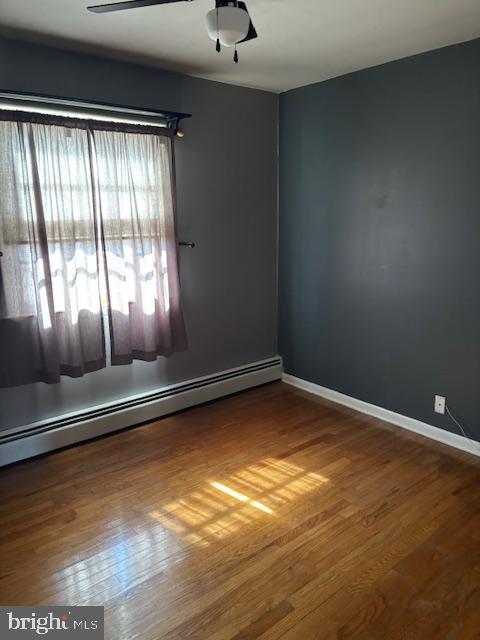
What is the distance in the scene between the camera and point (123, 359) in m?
3.04

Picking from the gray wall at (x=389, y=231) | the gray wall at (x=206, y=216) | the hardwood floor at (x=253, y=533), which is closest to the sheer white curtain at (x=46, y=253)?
the gray wall at (x=206, y=216)

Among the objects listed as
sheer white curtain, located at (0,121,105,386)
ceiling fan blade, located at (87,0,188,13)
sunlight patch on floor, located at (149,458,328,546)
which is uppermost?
ceiling fan blade, located at (87,0,188,13)

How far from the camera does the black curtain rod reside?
2.47 meters

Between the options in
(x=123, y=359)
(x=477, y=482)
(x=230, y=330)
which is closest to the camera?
(x=477, y=482)

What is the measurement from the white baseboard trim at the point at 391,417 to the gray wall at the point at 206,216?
46 cm

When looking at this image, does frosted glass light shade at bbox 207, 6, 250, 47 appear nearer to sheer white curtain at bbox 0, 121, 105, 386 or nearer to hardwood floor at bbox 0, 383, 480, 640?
sheer white curtain at bbox 0, 121, 105, 386

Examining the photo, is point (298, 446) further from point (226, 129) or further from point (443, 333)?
point (226, 129)

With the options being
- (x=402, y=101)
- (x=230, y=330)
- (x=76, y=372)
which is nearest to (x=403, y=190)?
(x=402, y=101)

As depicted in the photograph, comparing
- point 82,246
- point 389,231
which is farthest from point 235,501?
point 389,231

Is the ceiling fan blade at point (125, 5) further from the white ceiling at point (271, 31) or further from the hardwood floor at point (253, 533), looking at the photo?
the hardwood floor at point (253, 533)

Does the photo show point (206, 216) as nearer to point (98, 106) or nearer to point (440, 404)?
point (98, 106)

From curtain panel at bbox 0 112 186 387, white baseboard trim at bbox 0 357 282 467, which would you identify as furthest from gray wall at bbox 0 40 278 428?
curtain panel at bbox 0 112 186 387

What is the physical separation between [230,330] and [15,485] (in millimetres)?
1858

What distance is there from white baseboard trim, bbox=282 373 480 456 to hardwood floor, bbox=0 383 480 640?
90mm
